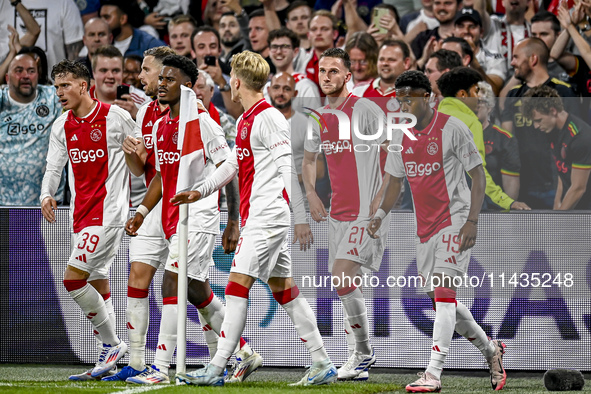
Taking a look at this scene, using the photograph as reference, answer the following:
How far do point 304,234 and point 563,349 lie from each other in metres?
2.34

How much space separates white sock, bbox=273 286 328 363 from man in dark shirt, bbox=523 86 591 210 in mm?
2561

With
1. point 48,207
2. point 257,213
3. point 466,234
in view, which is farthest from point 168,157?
point 466,234

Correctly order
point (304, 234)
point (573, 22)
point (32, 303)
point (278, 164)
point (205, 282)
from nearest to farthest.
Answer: point (278, 164), point (205, 282), point (304, 234), point (32, 303), point (573, 22)

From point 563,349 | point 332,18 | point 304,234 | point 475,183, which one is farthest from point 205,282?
point 332,18

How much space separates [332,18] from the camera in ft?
30.9

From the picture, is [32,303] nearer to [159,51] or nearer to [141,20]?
[159,51]

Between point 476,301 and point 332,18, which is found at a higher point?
point 332,18

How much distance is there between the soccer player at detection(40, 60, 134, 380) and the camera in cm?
643

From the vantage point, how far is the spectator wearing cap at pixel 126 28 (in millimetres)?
10055

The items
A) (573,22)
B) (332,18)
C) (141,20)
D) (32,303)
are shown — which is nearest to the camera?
(32,303)

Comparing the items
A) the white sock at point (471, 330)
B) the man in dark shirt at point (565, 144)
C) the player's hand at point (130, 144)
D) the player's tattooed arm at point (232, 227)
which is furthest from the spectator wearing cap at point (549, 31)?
the player's hand at point (130, 144)

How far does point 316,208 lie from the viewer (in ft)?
22.7

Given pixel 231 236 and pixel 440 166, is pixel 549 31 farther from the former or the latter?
pixel 231 236

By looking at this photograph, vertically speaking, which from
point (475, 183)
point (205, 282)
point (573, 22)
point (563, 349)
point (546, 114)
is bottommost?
point (563, 349)
